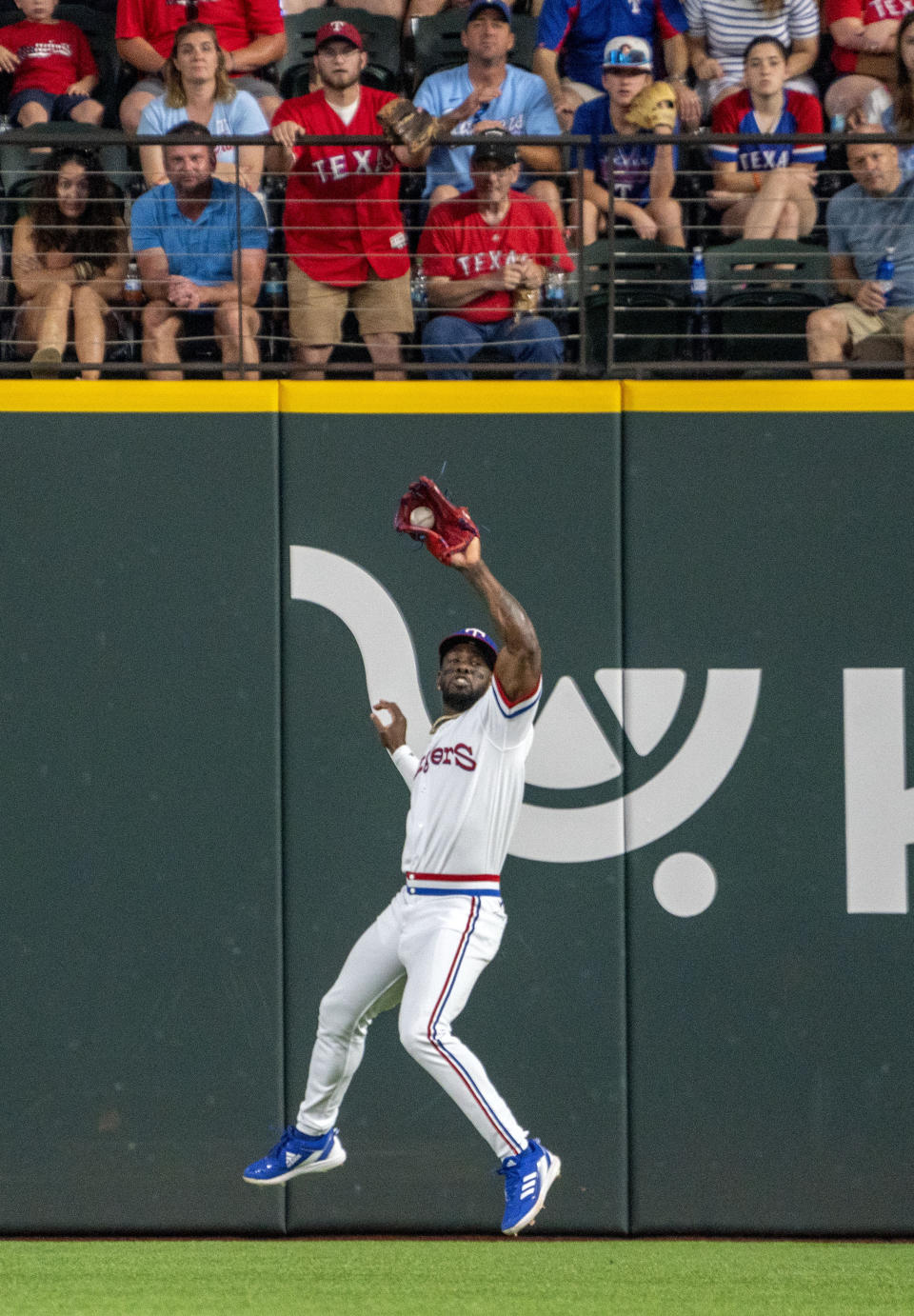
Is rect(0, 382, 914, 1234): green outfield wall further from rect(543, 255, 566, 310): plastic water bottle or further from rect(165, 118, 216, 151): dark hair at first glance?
rect(165, 118, 216, 151): dark hair

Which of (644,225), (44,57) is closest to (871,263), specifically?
(644,225)

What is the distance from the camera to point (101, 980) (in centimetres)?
696

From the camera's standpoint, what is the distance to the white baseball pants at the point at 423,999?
221 inches

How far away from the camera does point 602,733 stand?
7016mm

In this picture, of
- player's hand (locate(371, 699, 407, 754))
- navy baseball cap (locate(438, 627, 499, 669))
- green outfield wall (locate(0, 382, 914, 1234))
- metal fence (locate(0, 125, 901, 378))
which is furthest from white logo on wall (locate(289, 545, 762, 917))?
metal fence (locate(0, 125, 901, 378))

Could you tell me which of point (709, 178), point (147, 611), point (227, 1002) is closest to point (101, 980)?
point (227, 1002)

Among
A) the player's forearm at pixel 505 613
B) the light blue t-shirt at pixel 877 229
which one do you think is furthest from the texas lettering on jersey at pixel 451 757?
the light blue t-shirt at pixel 877 229

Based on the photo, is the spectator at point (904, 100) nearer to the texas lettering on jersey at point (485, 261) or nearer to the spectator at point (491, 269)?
the spectator at point (491, 269)

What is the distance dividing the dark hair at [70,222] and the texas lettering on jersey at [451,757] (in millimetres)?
2836

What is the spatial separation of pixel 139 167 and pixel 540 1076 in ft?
15.5

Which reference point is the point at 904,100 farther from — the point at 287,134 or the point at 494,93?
the point at 287,134

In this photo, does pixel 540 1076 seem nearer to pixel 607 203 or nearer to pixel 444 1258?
pixel 444 1258

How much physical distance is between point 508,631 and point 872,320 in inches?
113

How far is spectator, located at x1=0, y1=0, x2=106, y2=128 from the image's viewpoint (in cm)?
831
